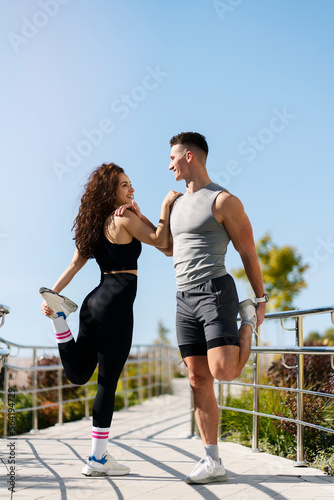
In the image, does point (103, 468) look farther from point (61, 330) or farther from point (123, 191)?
point (123, 191)

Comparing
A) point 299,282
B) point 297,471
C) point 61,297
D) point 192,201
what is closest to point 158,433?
point 297,471

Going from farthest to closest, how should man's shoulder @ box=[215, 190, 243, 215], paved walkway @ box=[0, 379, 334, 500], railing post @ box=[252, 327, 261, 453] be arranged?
railing post @ box=[252, 327, 261, 453], man's shoulder @ box=[215, 190, 243, 215], paved walkway @ box=[0, 379, 334, 500]

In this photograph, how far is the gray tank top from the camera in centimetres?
295

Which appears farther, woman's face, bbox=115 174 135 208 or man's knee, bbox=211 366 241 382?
woman's face, bbox=115 174 135 208

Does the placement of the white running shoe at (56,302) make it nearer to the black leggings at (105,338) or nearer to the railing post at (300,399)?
the black leggings at (105,338)

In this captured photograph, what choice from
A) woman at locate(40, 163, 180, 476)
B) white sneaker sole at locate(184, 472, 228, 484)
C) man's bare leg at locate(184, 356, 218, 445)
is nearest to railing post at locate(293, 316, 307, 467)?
white sneaker sole at locate(184, 472, 228, 484)

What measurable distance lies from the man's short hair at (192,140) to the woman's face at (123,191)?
40 centimetres

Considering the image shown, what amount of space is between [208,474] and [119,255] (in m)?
1.33

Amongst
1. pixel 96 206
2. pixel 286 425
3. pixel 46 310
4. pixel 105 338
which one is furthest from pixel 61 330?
pixel 286 425

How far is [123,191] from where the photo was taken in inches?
132

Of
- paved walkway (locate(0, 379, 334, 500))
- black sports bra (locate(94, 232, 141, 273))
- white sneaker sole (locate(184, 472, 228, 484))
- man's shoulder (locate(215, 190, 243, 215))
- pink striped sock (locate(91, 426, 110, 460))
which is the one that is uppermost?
man's shoulder (locate(215, 190, 243, 215))

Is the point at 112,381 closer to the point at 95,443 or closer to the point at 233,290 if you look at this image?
the point at 95,443

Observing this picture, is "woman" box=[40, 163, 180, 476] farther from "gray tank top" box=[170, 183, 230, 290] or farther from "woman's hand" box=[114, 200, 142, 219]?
"gray tank top" box=[170, 183, 230, 290]

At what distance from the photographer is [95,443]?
3.11 metres
